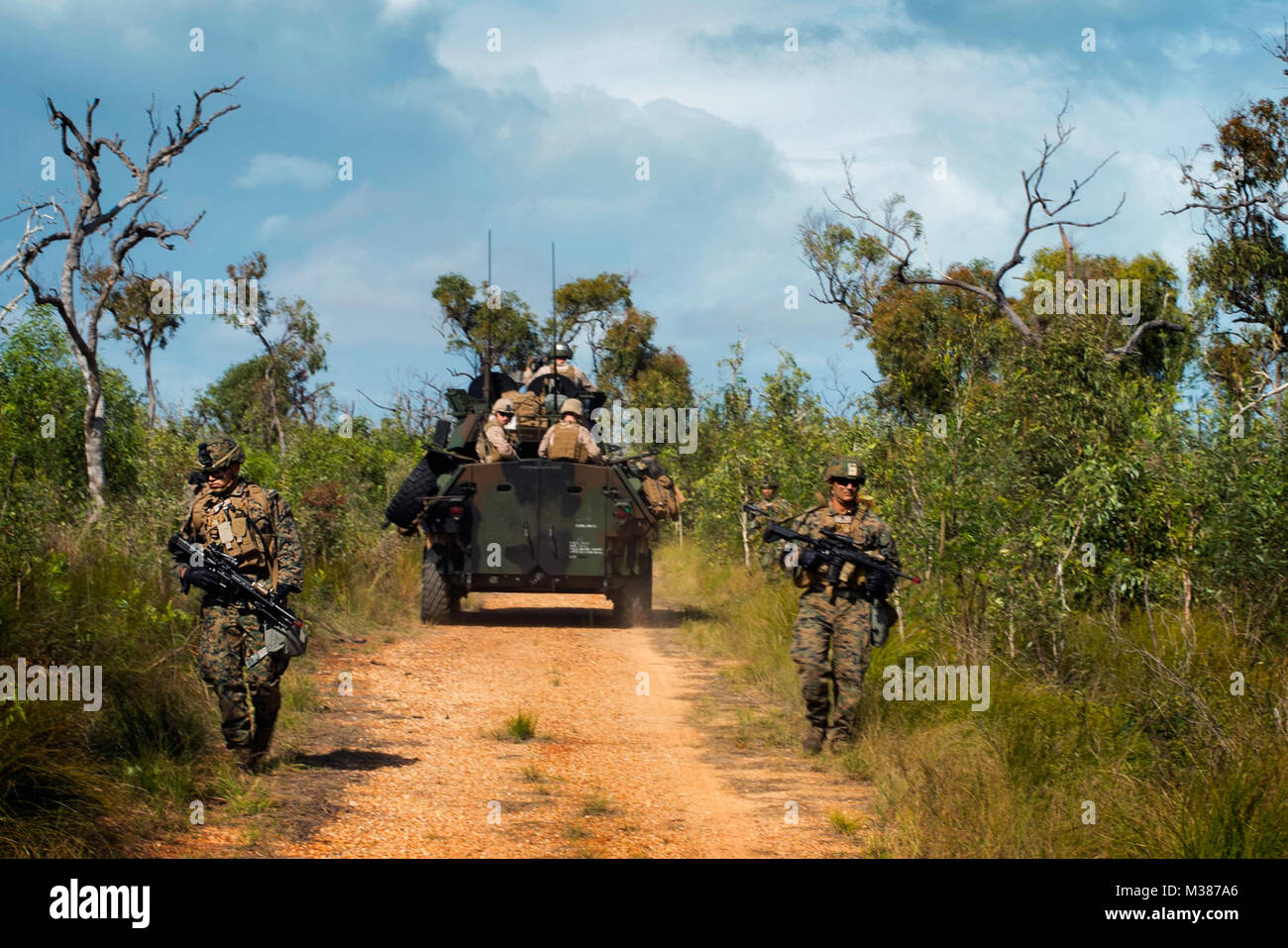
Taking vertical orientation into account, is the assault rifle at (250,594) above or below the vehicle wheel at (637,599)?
above

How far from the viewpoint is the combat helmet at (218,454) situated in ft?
23.7

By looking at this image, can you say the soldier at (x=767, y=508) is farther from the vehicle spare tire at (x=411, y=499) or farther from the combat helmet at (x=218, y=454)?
the combat helmet at (x=218, y=454)

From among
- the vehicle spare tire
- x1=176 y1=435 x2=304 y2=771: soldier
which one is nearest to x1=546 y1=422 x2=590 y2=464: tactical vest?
the vehicle spare tire

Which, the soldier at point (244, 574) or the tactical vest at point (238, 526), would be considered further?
the tactical vest at point (238, 526)

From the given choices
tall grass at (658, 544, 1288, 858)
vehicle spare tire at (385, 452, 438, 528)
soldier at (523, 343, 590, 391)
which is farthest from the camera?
soldier at (523, 343, 590, 391)

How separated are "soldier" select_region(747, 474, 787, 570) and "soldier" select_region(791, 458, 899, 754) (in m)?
5.78

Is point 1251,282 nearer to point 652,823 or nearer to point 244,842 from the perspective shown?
Answer: point 652,823

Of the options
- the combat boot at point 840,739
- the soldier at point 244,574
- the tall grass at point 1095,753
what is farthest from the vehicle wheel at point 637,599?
the soldier at point 244,574

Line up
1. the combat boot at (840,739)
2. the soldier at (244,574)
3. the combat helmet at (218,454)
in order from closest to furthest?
1. the soldier at (244,574)
2. the combat helmet at (218,454)
3. the combat boot at (840,739)

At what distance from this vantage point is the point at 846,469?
27.4ft

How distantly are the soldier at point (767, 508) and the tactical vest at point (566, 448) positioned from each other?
7.02 ft

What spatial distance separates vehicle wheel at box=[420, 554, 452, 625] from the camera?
15.0 m

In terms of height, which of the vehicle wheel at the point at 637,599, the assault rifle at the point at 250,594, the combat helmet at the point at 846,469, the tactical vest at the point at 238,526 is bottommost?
the vehicle wheel at the point at 637,599

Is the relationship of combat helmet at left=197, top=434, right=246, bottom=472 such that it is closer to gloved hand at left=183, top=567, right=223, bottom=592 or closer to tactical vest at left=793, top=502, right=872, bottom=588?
gloved hand at left=183, top=567, right=223, bottom=592
